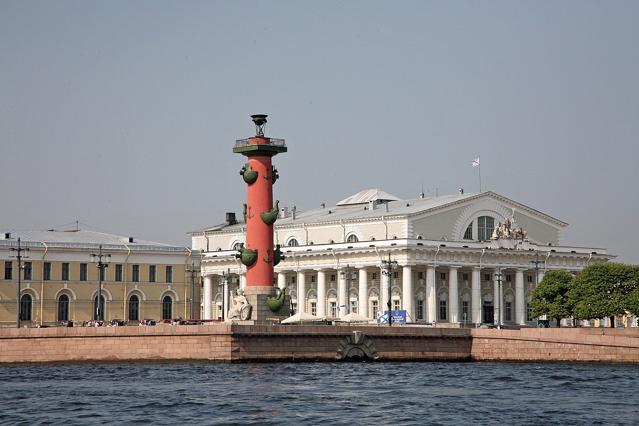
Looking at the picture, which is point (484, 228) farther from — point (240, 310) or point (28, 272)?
point (240, 310)

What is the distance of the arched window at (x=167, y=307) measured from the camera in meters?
97.4

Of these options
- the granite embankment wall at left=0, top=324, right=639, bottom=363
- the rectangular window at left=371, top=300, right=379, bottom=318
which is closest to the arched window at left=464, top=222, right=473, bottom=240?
the rectangular window at left=371, top=300, right=379, bottom=318

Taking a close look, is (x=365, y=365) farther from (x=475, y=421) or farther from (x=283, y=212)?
(x=283, y=212)

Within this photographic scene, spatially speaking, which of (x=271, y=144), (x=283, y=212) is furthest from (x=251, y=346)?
(x=283, y=212)

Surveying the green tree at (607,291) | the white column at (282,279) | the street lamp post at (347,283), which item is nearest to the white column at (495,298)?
the street lamp post at (347,283)

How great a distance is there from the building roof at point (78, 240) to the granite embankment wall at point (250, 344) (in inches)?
1173

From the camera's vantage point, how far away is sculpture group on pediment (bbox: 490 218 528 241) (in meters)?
97.3

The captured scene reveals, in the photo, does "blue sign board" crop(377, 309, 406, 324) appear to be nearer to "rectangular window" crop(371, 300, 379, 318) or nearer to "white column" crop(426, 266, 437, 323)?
"white column" crop(426, 266, 437, 323)

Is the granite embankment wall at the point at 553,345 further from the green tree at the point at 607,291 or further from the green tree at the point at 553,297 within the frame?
the green tree at the point at 553,297

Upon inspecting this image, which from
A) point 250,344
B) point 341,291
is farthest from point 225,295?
point 250,344

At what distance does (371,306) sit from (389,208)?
920 cm

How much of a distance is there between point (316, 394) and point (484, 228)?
52.0 metres

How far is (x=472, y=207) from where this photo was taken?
97750 mm

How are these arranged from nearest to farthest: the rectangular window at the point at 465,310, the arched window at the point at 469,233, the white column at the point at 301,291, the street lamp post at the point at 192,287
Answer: the street lamp post at the point at 192,287
the rectangular window at the point at 465,310
the arched window at the point at 469,233
the white column at the point at 301,291
